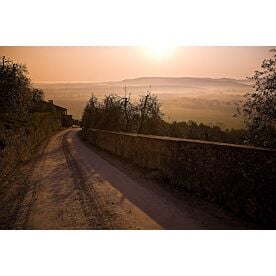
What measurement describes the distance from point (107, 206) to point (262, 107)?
4.62 meters

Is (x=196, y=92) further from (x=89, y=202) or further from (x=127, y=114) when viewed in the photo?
(x=127, y=114)

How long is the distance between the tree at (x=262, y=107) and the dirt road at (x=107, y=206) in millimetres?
2444

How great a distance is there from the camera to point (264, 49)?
720 centimetres

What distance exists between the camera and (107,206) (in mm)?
7301

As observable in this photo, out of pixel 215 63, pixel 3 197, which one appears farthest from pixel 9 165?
pixel 215 63

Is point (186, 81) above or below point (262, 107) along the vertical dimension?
above

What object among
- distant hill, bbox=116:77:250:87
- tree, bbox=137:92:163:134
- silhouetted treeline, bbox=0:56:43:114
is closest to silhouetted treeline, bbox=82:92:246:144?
tree, bbox=137:92:163:134

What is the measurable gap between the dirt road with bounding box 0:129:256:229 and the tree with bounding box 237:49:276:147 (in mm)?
2444

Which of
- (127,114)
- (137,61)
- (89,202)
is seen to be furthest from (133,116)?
(89,202)

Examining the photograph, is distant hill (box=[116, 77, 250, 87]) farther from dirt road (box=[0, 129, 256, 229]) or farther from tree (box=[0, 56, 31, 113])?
tree (box=[0, 56, 31, 113])

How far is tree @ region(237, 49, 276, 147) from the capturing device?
8781 millimetres

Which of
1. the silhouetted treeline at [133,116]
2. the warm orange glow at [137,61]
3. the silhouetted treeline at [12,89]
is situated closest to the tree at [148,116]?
the silhouetted treeline at [133,116]

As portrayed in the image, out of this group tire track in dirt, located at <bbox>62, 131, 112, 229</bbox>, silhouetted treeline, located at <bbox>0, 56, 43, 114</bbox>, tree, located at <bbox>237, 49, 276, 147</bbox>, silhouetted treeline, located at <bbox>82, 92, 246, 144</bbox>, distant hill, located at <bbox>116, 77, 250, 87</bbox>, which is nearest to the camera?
tire track in dirt, located at <bbox>62, 131, 112, 229</bbox>

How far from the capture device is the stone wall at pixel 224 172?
238 inches
